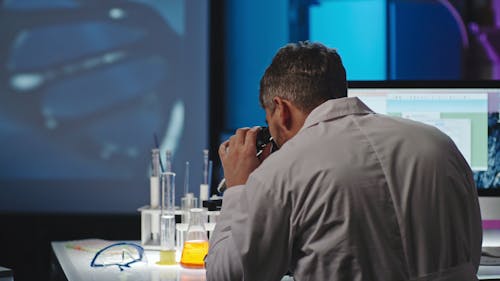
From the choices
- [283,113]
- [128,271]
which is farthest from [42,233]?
[283,113]

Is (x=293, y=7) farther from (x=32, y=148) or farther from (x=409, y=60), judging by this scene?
(x=32, y=148)

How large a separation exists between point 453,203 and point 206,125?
2541 millimetres

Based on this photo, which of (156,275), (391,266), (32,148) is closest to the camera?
(391,266)

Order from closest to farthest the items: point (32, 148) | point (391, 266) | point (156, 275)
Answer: point (391, 266) → point (156, 275) → point (32, 148)

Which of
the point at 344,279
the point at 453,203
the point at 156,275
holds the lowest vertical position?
the point at 156,275

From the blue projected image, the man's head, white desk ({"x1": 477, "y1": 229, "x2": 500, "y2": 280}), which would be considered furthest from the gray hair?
the blue projected image

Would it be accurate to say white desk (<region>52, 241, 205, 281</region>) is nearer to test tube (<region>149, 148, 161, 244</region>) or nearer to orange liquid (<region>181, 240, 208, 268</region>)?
orange liquid (<region>181, 240, 208, 268</region>)

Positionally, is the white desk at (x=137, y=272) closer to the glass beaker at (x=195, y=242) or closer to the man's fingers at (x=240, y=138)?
the glass beaker at (x=195, y=242)

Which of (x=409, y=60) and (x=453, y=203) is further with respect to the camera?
(x=409, y=60)

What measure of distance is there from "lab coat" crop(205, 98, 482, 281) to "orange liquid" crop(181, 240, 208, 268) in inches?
28.3

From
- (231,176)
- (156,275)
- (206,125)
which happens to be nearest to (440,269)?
(231,176)

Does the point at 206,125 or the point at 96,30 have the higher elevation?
the point at 96,30

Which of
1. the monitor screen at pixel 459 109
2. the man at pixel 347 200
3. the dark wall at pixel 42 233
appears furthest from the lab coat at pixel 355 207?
the dark wall at pixel 42 233

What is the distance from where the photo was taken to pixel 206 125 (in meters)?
3.84
